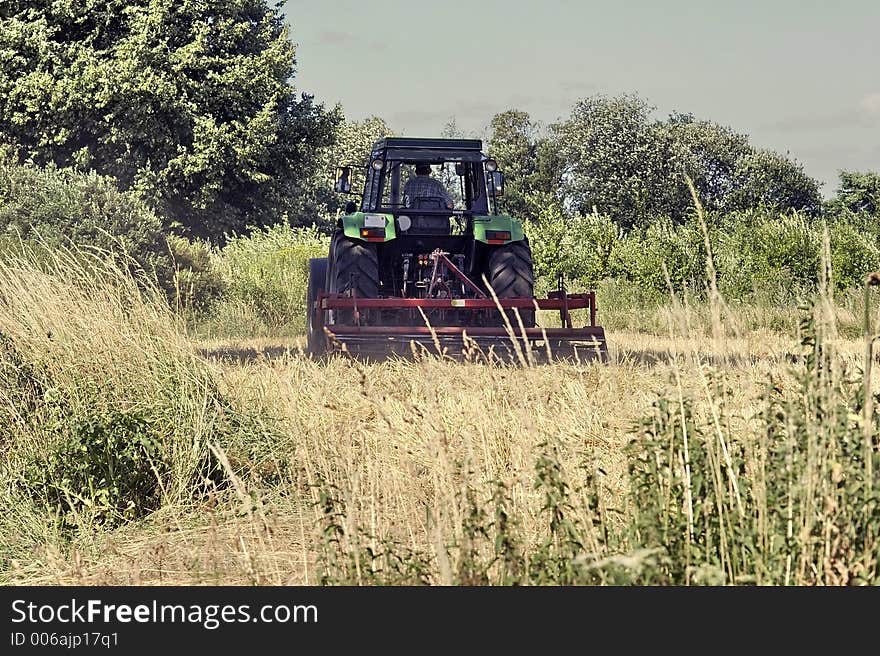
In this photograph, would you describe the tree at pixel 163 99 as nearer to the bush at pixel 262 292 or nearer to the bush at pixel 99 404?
the bush at pixel 262 292

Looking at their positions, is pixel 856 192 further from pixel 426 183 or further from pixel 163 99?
pixel 426 183

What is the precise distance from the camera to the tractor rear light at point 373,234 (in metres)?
11.3

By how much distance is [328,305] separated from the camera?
34.7 ft

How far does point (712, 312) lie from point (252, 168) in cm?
2524

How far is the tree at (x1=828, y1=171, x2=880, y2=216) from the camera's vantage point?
149ft

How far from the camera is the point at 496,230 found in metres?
11.5

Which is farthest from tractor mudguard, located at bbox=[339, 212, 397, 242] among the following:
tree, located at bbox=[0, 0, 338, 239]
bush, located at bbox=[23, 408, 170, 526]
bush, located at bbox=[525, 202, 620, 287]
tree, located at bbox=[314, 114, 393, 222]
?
tree, located at bbox=[314, 114, 393, 222]

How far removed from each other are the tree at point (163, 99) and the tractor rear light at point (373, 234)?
15692mm

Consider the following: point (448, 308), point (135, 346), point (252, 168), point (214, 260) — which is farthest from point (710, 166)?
point (135, 346)

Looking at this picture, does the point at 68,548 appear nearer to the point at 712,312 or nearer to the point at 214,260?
the point at 712,312

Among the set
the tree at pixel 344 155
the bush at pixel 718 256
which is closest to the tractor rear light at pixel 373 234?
the bush at pixel 718 256

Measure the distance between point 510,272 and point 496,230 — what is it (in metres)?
A: 0.44

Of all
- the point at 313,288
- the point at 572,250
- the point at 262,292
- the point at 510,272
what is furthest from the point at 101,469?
the point at 572,250
